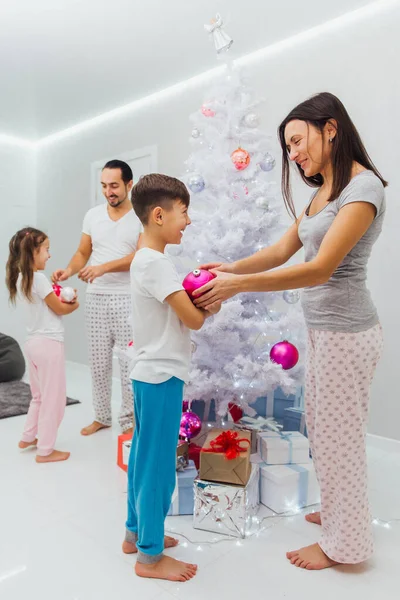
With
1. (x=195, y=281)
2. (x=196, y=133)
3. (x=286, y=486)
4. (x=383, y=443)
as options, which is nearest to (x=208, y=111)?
(x=196, y=133)

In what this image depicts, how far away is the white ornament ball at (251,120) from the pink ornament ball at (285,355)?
3.55 feet

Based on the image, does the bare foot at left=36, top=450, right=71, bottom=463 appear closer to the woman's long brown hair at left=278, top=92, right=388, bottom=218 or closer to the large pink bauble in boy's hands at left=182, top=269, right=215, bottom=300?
the large pink bauble in boy's hands at left=182, top=269, right=215, bottom=300

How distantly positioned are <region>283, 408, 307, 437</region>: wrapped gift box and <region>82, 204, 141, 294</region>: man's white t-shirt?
1200 mm

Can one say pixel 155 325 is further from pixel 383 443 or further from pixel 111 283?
pixel 383 443

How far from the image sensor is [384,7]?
2656 millimetres

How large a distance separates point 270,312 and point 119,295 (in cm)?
101

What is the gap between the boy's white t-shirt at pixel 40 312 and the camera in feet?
7.91

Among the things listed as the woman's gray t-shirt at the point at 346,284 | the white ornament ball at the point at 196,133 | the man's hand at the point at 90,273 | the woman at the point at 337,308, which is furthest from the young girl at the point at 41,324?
the woman's gray t-shirt at the point at 346,284

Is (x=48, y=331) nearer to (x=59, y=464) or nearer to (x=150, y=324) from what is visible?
(x=59, y=464)

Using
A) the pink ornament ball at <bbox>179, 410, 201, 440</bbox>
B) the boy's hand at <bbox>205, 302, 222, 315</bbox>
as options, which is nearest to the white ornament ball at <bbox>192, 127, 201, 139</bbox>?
the boy's hand at <bbox>205, 302, 222, 315</bbox>

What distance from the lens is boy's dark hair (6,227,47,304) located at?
2.40 metres

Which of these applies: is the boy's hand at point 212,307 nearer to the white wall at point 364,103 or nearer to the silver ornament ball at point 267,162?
the silver ornament ball at point 267,162

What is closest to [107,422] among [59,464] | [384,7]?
[59,464]

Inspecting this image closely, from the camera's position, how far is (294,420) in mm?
2486
